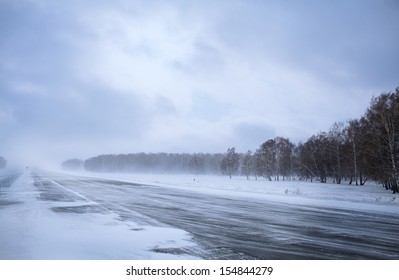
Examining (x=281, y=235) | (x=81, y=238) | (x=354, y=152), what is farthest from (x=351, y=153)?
(x=81, y=238)

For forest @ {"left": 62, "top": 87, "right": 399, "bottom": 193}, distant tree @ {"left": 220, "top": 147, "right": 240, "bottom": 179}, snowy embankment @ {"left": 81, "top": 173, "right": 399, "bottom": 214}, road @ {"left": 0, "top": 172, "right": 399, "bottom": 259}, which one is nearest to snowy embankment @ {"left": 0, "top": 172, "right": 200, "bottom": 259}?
road @ {"left": 0, "top": 172, "right": 399, "bottom": 259}

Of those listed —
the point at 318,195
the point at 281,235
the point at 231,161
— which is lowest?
the point at 318,195

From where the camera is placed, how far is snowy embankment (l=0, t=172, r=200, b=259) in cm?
712

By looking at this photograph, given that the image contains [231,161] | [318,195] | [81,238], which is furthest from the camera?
[231,161]

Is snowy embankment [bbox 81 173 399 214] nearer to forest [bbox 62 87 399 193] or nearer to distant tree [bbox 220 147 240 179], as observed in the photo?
forest [bbox 62 87 399 193]

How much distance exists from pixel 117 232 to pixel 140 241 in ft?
4.70

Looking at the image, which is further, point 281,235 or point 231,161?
point 231,161

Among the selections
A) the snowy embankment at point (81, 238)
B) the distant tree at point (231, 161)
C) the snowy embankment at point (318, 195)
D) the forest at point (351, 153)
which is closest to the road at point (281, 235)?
the snowy embankment at point (81, 238)

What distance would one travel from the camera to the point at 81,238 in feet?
28.3

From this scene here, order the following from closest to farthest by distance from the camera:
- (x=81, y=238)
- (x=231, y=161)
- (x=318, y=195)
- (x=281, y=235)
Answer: (x=81, y=238) < (x=281, y=235) < (x=318, y=195) < (x=231, y=161)

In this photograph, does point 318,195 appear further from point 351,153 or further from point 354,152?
point 351,153
